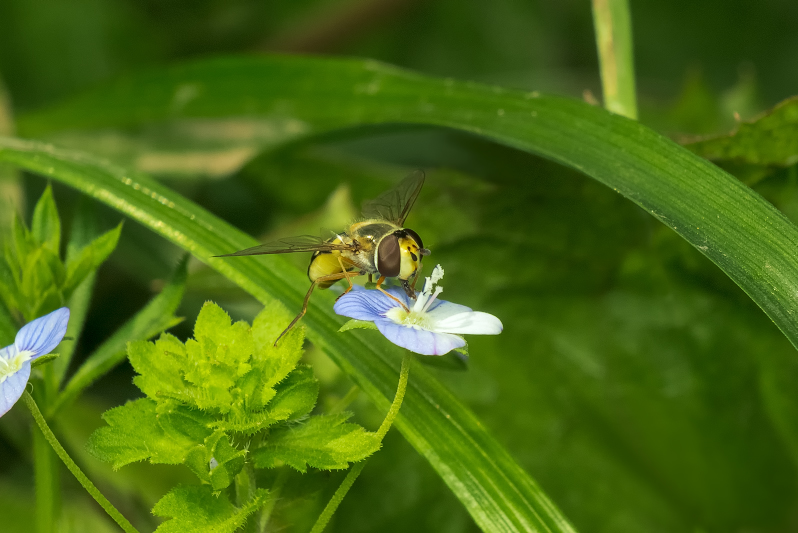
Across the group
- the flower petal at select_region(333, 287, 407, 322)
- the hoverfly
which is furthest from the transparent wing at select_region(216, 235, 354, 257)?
the flower petal at select_region(333, 287, 407, 322)

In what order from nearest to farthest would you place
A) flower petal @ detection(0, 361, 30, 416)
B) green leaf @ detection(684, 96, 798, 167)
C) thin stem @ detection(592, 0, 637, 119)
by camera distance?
flower petal @ detection(0, 361, 30, 416), green leaf @ detection(684, 96, 798, 167), thin stem @ detection(592, 0, 637, 119)

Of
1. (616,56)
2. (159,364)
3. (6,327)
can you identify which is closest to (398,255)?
(159,364)

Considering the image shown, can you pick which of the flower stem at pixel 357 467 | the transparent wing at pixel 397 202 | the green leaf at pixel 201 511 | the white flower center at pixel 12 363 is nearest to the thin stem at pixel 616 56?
the transparent wing at pixel 397 202

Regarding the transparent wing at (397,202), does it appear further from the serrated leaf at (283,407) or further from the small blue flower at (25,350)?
the small blue flower at (25,350)

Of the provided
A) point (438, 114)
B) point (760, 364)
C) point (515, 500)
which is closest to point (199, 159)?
point (438, 114)

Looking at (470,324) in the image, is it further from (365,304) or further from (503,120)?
(503,120)

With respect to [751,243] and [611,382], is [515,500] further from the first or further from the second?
[611,382]

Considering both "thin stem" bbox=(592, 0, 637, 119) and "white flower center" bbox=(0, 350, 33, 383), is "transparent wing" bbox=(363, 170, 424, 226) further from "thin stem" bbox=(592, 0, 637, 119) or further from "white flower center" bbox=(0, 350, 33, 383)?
"white flower center" bbox=(0, 350, 33, 383)
